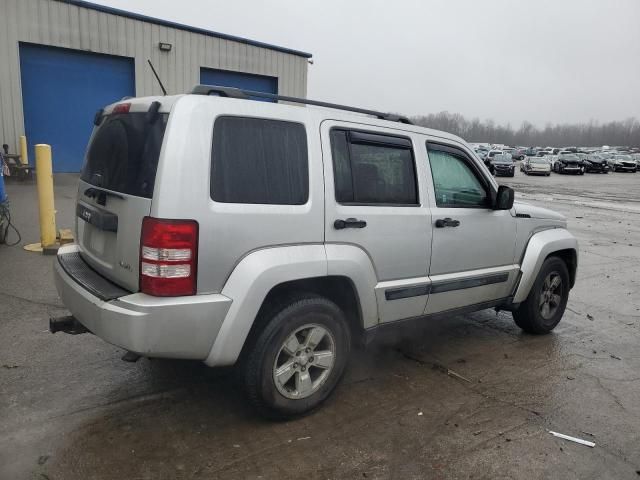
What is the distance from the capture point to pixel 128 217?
2895 mm

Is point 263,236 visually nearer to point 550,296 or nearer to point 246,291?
point 246,291

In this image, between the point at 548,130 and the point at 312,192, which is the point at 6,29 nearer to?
the point at 312,192

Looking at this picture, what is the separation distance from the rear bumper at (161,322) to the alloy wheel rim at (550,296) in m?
3.46

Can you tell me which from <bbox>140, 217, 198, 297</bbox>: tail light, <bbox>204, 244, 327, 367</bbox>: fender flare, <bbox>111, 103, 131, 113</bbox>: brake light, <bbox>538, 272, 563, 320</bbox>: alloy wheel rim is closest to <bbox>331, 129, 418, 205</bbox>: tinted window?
<bbox>204, 244, 327, 367</bbox>: fender flare

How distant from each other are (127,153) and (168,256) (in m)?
0.77

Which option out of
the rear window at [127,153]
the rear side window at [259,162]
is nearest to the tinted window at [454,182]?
the rear side window at [259,162]

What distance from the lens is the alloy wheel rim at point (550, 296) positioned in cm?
505

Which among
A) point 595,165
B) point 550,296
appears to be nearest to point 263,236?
point 550,296

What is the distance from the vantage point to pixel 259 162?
9.99 feet

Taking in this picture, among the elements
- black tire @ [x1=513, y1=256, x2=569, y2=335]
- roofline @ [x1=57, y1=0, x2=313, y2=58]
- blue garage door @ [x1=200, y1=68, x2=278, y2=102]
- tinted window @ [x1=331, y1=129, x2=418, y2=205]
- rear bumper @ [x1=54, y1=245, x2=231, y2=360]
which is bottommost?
black tire @ [x1=513, y1=256, x2=569, y2=335]

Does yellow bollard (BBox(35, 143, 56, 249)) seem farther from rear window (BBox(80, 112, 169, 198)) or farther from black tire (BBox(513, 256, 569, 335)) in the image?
black tire (BBox(513, 256, 569, 335))

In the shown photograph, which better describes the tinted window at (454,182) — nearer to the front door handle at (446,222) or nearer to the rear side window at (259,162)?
the front door handle at (446,222)

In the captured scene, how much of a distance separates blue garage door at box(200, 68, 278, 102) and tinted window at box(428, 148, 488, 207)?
14.8 m

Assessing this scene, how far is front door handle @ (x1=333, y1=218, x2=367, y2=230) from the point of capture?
10.8ft
